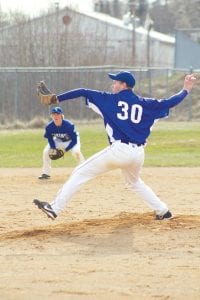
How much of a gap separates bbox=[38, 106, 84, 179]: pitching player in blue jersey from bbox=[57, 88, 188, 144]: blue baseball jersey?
6.37 m

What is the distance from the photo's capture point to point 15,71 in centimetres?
3184

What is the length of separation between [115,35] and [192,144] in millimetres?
44061

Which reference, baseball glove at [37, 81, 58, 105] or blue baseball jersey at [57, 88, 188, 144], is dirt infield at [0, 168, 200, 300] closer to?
blue baseball jersey at [57, 88, 188, 144]

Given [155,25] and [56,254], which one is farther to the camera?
[155,25]

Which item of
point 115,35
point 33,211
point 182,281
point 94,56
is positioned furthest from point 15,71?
point 115,35

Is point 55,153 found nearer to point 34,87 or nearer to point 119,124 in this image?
point 119,124

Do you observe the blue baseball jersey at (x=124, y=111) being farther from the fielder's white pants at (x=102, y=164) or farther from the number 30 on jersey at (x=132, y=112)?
the fielder's white pants at (x=102, y=164)

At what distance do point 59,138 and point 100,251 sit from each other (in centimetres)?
773

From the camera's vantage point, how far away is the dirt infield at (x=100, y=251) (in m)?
6.61

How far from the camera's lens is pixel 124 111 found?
8766mm

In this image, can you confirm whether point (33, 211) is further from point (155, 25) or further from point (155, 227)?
point (155, 25)

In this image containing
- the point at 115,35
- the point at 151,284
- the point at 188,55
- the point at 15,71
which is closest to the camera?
the point at 151,284

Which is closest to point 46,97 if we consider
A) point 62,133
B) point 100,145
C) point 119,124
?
point 119,124

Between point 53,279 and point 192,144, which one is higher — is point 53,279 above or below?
above
